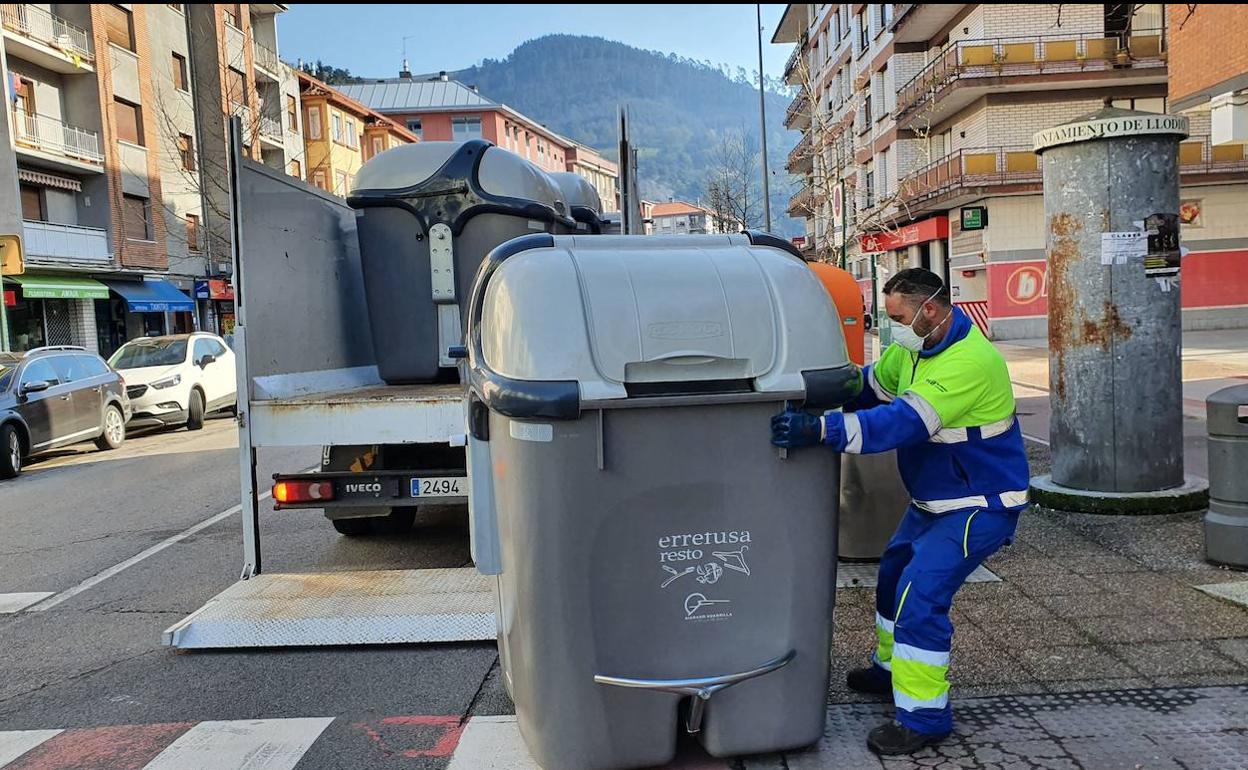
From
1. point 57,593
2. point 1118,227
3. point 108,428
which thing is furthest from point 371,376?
point 108,428

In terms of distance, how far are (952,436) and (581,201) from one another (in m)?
5.93

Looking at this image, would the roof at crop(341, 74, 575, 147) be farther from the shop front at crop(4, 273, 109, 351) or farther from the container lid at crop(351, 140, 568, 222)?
the container lid at crop(351, 140, 568, 222)

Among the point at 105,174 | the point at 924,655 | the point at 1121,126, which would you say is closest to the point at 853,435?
the point at 924,655

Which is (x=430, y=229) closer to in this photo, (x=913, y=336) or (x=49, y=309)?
(x=913, y=336)

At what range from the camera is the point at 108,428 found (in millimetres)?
13750

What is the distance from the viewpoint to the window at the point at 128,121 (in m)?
30.6

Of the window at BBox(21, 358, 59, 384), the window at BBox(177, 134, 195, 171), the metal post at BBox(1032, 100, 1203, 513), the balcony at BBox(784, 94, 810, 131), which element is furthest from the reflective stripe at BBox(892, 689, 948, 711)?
the balcony at BBox(784, 94, 810, 131)

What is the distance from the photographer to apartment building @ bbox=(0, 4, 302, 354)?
86.4 feet

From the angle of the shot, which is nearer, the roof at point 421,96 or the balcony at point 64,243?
the balcony at point 64,243

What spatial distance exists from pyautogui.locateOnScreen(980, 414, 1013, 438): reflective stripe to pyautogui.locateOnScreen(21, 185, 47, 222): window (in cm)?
2948

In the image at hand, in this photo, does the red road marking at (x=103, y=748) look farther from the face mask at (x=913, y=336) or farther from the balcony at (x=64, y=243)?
the balcony at (x=64, y=243)

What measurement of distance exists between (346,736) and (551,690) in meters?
1.15

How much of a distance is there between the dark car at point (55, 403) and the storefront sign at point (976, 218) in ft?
79.3

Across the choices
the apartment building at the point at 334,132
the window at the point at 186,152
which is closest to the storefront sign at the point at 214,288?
the window at the point at 186,152
